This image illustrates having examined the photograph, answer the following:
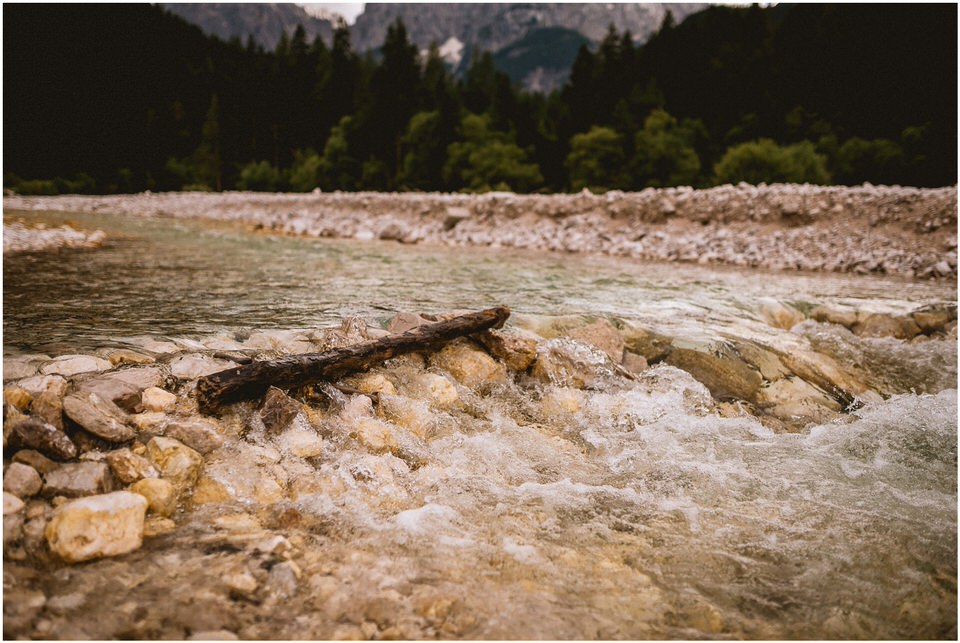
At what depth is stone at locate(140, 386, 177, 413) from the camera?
2.29 m

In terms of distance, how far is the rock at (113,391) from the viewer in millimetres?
2236

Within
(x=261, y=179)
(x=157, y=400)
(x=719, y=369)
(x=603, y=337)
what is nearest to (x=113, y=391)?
(x=157, y=400)

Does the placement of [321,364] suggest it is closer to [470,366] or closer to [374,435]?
[374,435]

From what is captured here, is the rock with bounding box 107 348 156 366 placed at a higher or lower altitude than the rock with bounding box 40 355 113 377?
lower

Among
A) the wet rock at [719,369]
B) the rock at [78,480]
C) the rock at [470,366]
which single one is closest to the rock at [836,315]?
the wet rock at [719,369]

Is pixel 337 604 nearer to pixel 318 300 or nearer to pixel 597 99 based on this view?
pixel 318 300

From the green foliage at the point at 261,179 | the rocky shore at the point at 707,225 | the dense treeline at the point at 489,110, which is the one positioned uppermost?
the dense treeline at the point at 489,110

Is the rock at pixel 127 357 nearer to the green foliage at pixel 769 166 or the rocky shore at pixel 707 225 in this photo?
the rocky shore at pixel 707 225

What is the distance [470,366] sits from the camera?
3.38m

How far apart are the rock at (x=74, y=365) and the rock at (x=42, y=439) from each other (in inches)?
25.1

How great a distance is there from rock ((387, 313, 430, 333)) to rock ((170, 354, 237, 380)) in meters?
1.18

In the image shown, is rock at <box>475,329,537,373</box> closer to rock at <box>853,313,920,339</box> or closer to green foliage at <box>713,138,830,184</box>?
rock at <box>853,313,920,339</box>

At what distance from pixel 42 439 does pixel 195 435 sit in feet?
1.63

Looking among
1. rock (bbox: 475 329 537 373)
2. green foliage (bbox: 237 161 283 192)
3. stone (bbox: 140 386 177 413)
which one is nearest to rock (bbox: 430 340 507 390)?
rock (bbox: 475 329 537 373)
